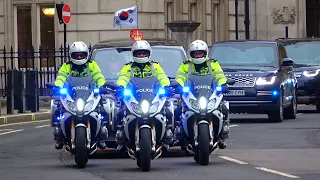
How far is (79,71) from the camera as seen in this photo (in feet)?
51.9

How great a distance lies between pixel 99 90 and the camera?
51.0 ft

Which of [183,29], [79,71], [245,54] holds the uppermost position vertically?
[183,29]

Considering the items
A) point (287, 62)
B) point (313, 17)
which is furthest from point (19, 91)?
point (313, 17)

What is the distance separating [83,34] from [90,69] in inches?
953

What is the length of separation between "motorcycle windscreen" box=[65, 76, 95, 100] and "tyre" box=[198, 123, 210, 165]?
1.56 m

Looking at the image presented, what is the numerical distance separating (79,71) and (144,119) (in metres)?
1.51

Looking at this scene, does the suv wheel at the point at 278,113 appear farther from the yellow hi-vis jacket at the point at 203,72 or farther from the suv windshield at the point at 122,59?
the yellow hi-vis jacket at the point at 203,72

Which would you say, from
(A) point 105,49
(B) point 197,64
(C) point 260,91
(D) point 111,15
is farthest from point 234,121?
(D) point 111,15

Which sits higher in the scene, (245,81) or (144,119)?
(245,81)

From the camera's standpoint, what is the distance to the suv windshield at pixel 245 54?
2492 centimetres

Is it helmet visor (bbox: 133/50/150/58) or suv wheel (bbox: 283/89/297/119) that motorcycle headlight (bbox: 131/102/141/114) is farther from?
suv wheel (bbox: 283/89/297/119)

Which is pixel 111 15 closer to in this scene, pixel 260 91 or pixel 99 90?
pixel 260 91

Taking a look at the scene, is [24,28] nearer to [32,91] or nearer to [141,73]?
[32,91]

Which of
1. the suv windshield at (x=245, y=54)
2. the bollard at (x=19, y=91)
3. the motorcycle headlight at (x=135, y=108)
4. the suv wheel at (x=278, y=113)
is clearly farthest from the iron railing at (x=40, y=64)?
the motorcycle headlight at (x=135, y=108)
